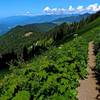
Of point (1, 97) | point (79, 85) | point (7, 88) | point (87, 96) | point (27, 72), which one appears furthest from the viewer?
point (79, 85)

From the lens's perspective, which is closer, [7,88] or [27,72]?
[7,88]

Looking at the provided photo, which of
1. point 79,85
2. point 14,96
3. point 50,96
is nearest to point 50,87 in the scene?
point 50,96

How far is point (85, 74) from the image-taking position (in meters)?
18.2

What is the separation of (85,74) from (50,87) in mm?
7536

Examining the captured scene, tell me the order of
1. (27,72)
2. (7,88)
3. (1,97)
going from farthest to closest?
(27,72) → (7,88) → (1,97)

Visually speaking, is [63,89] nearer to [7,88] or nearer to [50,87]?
[50,87]

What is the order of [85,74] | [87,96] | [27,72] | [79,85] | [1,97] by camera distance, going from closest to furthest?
1. [1,97]
2. [27,72]
3. [87,96]
4. [79,85]
5. [85,74]

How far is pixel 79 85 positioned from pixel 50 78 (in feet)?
14.3

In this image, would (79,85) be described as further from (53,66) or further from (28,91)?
(28,91)

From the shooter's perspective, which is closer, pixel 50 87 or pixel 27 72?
pixel 50 87

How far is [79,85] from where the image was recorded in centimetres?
1594

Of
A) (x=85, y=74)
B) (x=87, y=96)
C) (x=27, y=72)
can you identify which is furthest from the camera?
(x=85, y=74)

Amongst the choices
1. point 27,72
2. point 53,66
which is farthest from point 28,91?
point 53,66

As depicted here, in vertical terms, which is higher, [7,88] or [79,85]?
[7,88]
